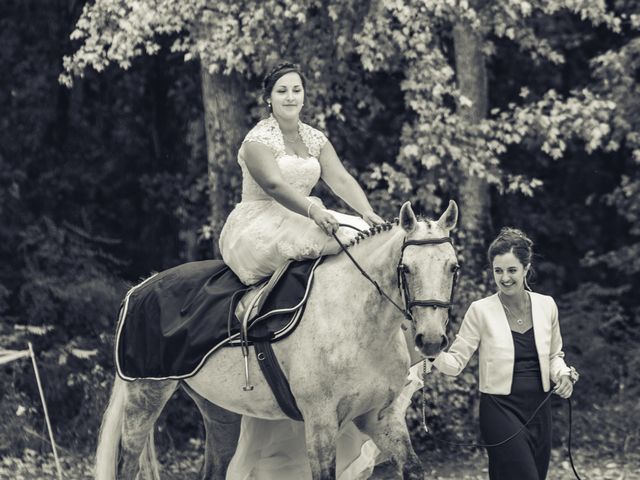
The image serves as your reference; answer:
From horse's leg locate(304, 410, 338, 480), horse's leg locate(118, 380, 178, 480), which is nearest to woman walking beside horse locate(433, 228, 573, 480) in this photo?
horse's leg locate(304, 410, 338, 480)

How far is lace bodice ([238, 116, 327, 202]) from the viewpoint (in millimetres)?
6203

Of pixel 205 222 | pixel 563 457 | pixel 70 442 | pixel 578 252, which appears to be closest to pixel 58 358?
pixel 70 442

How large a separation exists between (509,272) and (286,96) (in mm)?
1475

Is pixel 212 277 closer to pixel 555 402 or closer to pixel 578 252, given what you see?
pixel 555 402

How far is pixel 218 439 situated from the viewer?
7023 mm

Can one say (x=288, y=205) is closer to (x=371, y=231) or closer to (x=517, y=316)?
(x=371, y=231)

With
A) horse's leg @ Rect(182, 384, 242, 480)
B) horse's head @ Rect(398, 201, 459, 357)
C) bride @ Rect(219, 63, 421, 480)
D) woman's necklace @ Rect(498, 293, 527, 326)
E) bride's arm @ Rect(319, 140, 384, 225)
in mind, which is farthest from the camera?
horse's leg @ Rect(182, 384, 242, 480)

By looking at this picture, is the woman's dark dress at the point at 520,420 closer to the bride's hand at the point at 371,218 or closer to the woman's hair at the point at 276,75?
the bride's hand at the point at 371,218

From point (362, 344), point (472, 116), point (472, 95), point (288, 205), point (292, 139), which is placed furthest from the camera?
point (472, 95)

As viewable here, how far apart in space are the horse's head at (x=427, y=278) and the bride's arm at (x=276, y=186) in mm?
525

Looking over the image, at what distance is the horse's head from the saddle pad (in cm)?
72

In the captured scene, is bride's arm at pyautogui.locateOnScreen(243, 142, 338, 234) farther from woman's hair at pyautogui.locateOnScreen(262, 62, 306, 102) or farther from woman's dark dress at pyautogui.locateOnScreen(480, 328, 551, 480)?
woman's dark dress at pyautogui.locateOnScreen(480, 328, 551, 480)

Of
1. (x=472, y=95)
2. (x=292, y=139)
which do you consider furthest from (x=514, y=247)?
(x=472, y=95)

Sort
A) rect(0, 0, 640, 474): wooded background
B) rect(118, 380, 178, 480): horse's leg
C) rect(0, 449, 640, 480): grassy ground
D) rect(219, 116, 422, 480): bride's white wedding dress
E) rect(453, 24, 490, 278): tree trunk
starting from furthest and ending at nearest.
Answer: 1. rect(453, 24, 490, 278): tree trunk
2. rect(0, 0, 640, 474): wooded background
3. rect(0, 449, 640, 480): grassy ground
4. rect(118, 380, 178, 480): horse's leg
5. rect(219, 116, 422, 480): bride's white wedding dress
